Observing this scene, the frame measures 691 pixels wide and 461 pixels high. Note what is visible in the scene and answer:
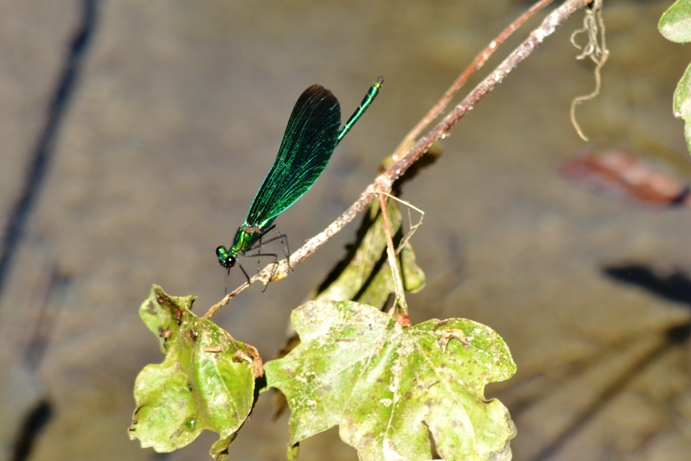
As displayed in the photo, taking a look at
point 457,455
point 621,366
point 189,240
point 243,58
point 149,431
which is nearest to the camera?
point 457,455

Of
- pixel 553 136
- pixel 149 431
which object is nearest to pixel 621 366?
pixel 553 136

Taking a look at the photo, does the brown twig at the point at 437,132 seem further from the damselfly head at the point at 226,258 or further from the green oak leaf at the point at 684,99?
the damselfly head at the point at 226,258

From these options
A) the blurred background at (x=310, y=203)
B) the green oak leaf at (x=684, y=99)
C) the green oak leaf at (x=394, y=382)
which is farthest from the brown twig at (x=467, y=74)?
the blurred background at (x=310, y=203)

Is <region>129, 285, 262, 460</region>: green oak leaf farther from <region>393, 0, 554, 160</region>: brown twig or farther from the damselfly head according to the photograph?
<region>393, 0, 554, 160</region>: brown twig

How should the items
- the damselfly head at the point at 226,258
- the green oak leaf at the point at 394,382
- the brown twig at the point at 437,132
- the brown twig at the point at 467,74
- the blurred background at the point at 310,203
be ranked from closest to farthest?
the green oak leaf at the point at 394,382 < the brown twig at the point at 437,132 < the brown twig at the point at 467,74 < the damselfly head at the point at 226,258 < the blurred background at the point at 310,203

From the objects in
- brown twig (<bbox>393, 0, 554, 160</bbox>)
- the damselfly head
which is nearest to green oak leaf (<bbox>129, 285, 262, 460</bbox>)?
the damselfly head

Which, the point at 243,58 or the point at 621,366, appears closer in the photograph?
the point at 621,366

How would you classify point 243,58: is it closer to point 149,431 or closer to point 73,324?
point 73,324
